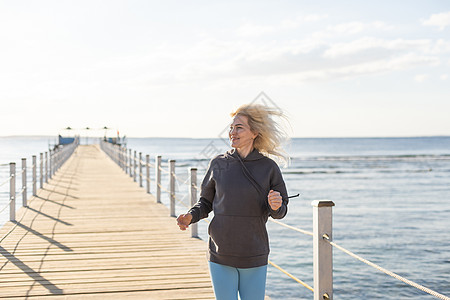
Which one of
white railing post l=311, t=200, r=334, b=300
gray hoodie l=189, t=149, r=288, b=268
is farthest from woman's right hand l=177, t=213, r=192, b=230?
white railing post l=311, t=200, r=334, b=300

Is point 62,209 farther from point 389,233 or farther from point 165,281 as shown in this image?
point 389,233

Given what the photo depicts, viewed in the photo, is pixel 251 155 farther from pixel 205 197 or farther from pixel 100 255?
pixel 100 255

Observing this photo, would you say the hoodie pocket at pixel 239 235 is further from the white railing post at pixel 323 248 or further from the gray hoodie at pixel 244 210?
the white railing post at pixel 323 248

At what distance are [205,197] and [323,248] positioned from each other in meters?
1.01

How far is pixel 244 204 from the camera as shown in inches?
104

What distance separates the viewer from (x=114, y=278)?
521 centimetres

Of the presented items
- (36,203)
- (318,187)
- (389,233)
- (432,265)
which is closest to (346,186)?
(318,187)

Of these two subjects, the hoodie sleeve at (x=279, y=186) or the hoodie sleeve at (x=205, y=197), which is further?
the hoodie sleeve at (x=205, y=197)

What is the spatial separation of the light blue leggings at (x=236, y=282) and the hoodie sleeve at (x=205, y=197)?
31 centimetres

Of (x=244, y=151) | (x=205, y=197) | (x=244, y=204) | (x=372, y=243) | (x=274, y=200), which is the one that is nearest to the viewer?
(x=274, y=200)

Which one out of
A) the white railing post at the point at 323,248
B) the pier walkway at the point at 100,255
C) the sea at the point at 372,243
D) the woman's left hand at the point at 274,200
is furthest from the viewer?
the sea at the point at 372,243

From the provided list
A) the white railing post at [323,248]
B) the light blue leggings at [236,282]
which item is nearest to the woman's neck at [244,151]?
the light blue leggings at [236,282]

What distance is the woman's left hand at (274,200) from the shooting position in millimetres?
2491

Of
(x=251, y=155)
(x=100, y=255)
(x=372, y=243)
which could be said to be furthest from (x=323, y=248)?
(x=372, y=243)
